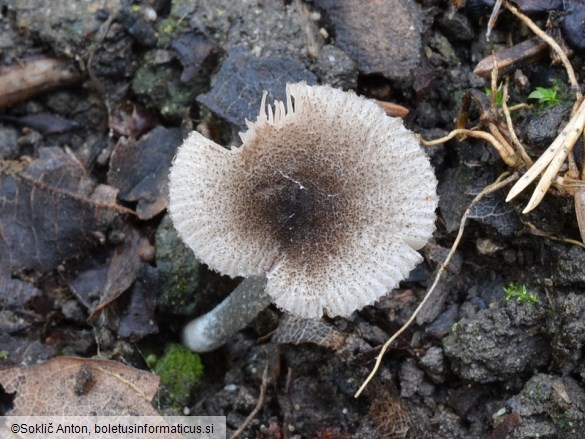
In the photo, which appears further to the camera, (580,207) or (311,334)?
(311,334)

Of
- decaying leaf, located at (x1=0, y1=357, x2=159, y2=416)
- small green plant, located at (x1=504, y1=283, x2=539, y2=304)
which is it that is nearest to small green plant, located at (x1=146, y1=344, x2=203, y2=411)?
decaying leaf, located at (x1=0, y1=357, x2=159, y2=416)

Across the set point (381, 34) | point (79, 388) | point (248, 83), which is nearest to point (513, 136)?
point (381, 34)

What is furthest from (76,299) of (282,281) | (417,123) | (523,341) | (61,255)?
(523,341)

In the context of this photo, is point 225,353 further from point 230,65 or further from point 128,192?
point 230,65

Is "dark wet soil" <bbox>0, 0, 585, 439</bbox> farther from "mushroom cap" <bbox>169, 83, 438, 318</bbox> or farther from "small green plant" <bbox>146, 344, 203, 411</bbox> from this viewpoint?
"mushroom cap" <bbox>169, 83, 438, 318</bbox>

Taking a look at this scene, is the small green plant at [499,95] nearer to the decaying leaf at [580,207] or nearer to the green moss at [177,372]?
the decaying leaf at [580,207]

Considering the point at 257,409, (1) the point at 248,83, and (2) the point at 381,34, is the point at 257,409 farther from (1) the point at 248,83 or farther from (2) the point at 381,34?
(2) the point at 381,34
